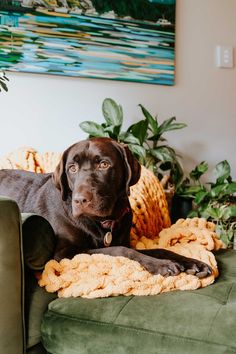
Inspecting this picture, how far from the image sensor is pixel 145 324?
105 cm

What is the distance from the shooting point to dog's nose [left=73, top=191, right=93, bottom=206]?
1300mm

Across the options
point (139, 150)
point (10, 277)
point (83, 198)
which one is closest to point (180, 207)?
point (139, 150)

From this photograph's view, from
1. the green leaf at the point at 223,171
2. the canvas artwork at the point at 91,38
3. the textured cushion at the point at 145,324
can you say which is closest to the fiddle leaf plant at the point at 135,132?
the green leaf at the point at 223,171

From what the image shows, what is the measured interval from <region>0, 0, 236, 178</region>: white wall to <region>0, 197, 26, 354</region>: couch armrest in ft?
4.07

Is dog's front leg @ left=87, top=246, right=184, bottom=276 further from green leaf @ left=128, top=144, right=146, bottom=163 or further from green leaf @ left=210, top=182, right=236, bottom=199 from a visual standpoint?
green leaf @ left=210, top=182, right=236, bottom=199

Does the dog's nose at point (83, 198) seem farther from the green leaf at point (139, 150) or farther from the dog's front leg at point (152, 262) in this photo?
the green leaf at point (139, 150)

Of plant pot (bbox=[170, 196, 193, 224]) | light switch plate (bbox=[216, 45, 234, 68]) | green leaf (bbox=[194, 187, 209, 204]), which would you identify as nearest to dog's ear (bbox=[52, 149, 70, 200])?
green leaf (bbox=[194, 187, 209, 204])

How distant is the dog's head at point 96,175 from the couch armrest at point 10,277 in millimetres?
251

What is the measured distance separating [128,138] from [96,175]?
82cm

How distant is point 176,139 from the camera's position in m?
2.65

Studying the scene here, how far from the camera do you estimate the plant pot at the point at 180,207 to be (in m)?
2.43

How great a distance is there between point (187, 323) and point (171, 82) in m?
1.83

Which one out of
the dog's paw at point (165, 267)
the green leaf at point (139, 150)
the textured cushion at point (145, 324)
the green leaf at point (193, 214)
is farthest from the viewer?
the green leaf at point (193, 214)

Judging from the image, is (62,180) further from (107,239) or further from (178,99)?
(178,99)
